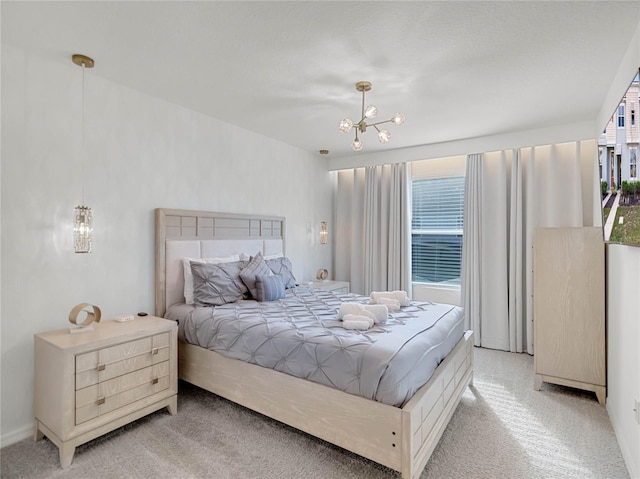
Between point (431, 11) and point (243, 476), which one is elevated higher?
point (431, 11)

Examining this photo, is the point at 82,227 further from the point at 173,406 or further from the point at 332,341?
Result: the point at 332,341

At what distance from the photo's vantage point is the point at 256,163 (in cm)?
418

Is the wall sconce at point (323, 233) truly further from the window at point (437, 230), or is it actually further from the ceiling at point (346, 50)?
the ceiling at point (346, 50)

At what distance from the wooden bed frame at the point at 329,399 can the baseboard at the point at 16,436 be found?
993 millimetres

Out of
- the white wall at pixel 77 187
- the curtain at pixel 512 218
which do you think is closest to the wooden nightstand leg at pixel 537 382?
the curtain at pixel 512 218

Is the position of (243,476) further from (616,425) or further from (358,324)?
(616,425)

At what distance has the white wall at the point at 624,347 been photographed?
192 centimetres

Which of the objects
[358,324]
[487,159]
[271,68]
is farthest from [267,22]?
[487,159]

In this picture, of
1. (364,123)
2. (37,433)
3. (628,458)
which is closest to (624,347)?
(628,458)

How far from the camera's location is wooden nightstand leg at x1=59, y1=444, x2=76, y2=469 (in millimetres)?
1995

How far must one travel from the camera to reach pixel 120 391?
2.28 meters

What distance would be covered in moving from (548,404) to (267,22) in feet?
11.3

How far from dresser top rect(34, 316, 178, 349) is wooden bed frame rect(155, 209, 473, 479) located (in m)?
0.39

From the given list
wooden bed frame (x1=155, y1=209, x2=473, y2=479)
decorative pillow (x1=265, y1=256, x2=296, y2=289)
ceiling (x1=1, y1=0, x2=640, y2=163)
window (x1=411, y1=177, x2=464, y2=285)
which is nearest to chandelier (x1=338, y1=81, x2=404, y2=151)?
ceiling (x1=1, y1=0, x2=640, y2=163)
